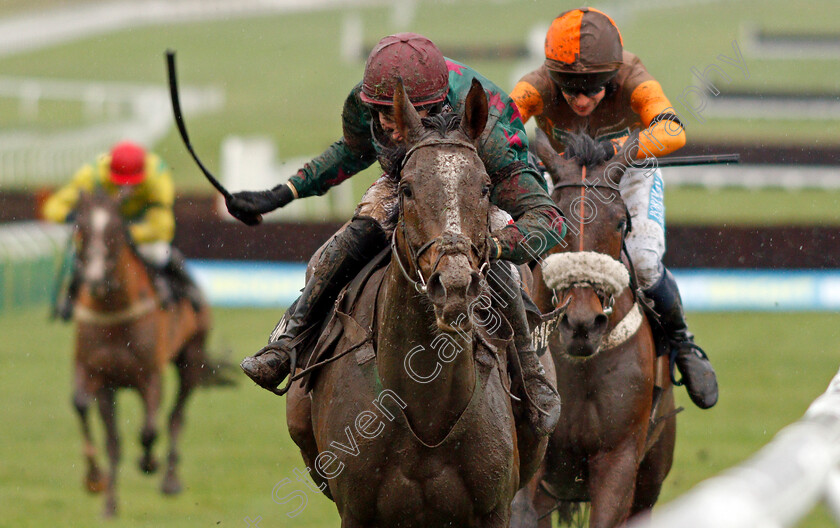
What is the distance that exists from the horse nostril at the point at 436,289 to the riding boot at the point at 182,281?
6.19m

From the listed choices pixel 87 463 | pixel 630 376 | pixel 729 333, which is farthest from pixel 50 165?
pixel 630 376

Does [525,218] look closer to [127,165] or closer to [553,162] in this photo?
[553,162]

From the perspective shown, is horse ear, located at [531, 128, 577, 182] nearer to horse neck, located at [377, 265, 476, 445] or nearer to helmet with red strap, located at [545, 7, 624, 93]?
helmet with red strap, located at [545, 7, 624, 93]

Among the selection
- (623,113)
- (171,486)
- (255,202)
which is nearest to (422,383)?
(255,202)

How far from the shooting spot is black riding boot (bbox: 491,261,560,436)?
13.2 feet

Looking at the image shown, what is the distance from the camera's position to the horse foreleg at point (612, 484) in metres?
4.66

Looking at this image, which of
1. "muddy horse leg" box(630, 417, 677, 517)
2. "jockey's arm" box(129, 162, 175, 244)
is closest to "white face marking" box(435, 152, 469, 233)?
"muddy horse leg" box(630, 417, 677, 517)

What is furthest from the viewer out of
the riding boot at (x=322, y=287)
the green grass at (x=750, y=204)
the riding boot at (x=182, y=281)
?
the green grass at (x=750, y=204)

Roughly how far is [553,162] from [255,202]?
1328mm

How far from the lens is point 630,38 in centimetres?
4238

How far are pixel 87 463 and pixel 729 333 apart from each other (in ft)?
25.5

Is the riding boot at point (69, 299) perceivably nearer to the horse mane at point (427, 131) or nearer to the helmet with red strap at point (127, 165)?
the helmet with red strap at point (127, 165)

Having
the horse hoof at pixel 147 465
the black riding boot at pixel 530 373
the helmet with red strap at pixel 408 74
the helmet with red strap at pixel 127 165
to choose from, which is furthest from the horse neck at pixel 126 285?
the helmet with red strap at pixel 408 74

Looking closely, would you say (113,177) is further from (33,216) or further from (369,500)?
(33,216)
